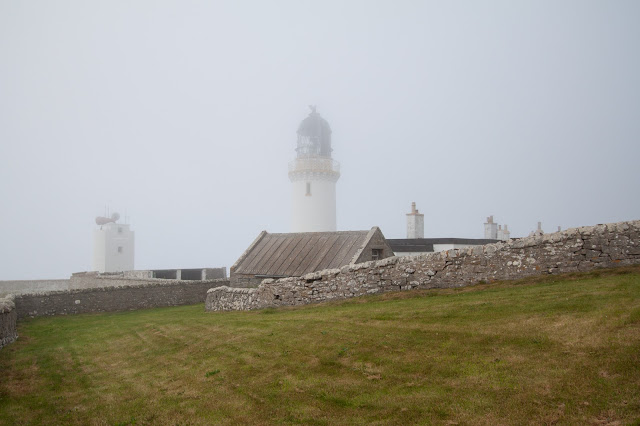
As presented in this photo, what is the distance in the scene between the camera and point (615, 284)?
14.0 metres

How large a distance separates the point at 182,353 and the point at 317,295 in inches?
286

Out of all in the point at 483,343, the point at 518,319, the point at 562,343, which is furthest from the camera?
the point at 518,319

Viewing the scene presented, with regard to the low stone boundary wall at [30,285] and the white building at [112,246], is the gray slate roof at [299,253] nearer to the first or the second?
the low stone boundary wall at [30,285]

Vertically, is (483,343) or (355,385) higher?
(483,343)

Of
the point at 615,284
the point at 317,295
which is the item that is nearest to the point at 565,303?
the point at 615,284

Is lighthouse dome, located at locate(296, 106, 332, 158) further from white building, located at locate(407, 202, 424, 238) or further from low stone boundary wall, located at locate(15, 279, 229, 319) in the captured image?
low stone boundary wall, located at locate(15, 279, 229, 319)

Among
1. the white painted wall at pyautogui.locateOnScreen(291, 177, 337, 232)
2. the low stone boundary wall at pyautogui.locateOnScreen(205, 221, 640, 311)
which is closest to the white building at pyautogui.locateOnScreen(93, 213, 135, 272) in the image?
the white painted wall at pyautogui.locateOnScreen(291, 177, 337, 232)

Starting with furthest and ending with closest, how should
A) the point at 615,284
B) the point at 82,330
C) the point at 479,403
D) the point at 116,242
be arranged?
the point at 116,242 < the point at 82,330 < the point at 615,284 < the point at 479,403

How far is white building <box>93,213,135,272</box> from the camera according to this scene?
71.3 m

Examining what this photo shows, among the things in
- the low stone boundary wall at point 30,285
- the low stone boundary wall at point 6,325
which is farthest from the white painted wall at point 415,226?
the low stone boundary wall at point 30,285

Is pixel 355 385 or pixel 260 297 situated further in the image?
pixel 260 297

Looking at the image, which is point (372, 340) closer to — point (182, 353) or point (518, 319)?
point (518, 319)

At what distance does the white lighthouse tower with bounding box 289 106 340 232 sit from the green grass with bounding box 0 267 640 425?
3496 centimetres

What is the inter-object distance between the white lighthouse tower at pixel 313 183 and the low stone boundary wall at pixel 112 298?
20.8 meters
